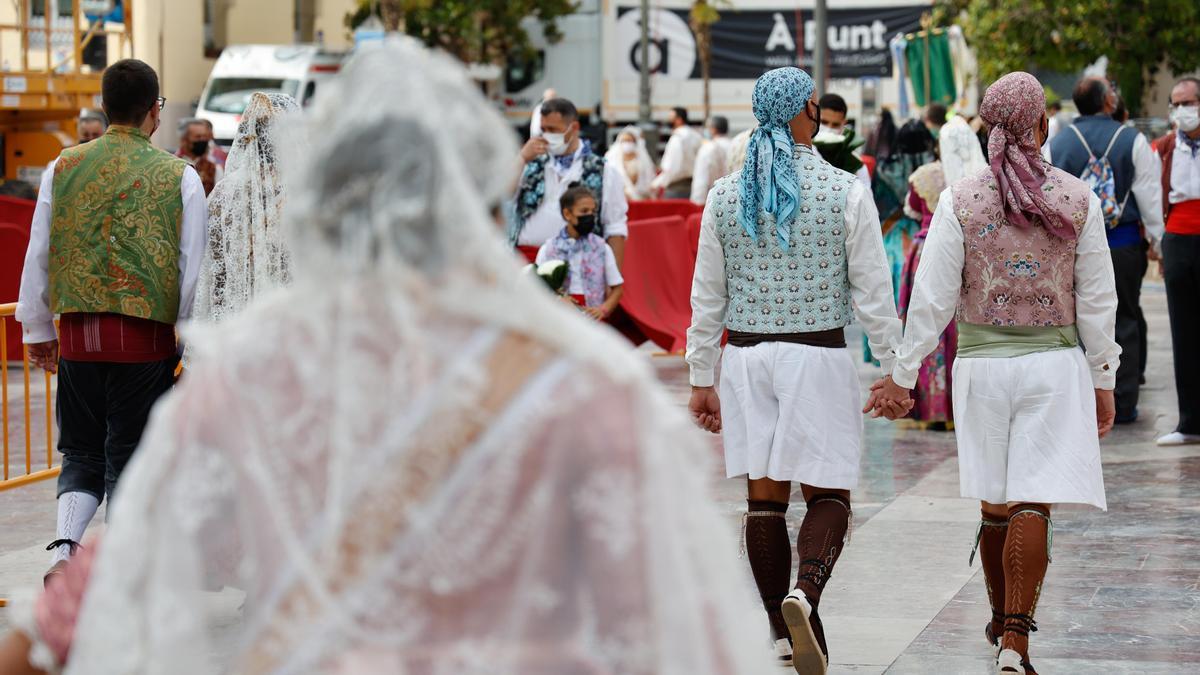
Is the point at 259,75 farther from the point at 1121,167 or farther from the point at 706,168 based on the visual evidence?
the point at 1121,167

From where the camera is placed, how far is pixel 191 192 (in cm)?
604

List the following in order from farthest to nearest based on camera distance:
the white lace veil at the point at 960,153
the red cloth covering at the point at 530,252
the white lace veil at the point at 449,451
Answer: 1. the white lace veil at the point at 960,153
2. the red cloth covering at the point at 530,252
3. the white lace veil at the point at 449,451

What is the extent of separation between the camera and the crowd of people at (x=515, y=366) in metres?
2.41

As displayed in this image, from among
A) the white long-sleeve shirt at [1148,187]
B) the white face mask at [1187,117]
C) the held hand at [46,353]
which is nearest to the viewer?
the held hand at [46,353]

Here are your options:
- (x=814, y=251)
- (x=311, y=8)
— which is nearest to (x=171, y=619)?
(x=814, y=251)

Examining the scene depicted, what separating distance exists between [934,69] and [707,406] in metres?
15.5

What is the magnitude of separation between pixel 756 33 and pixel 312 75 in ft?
47.1

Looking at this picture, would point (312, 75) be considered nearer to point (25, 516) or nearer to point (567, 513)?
point (25, 516)

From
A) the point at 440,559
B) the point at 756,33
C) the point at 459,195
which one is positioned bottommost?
the point at 440,559

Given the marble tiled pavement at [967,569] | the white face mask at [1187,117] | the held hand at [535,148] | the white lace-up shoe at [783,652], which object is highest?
the white face mask at [1187,117]

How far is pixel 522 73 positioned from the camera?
41188 millimetres

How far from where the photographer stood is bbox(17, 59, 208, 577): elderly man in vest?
5.93 meters

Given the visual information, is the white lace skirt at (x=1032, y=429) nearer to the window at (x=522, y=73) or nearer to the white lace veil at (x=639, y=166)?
the white lace veil at (x=639, y=166)

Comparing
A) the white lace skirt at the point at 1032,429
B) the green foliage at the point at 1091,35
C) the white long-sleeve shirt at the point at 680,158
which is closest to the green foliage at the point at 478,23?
the green foliage at the point at 1091,35
